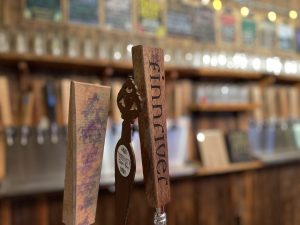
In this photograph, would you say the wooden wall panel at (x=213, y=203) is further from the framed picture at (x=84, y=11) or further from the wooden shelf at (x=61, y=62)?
the framed picture at (x=84, y=11)

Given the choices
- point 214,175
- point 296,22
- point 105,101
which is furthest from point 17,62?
point 296,22

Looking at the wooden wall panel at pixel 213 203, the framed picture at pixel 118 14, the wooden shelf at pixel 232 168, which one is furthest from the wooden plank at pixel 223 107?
the framed picture at pixel 118 14

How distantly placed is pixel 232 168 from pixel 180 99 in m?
0.78

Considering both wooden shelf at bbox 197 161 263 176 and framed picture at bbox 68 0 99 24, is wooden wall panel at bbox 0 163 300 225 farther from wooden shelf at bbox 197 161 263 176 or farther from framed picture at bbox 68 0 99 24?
framed picture at bbox 68 0 99 24

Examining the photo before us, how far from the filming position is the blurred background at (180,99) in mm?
2260

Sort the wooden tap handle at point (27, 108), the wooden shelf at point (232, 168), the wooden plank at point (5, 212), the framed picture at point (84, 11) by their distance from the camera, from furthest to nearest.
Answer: the wooden shelf at point (232, 168)
the framed picture at point (84, 11)
the wooden tap handle at point (27, 108)
the wooden plank at point (5, 212)

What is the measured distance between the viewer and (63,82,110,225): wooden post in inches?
27.7

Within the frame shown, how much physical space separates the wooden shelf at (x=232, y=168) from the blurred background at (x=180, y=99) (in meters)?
0.01

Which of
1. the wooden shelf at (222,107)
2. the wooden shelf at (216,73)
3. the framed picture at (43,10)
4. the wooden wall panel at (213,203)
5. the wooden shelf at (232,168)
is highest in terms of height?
the framed picture at (43,10)

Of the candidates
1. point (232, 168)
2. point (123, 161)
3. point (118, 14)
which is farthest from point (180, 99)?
point (123, 161)

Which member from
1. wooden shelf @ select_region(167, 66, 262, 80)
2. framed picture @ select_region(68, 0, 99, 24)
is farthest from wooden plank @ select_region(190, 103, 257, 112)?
framed picture @ select_region(68, 0, 99, 24)

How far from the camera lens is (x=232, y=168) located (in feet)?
9.62

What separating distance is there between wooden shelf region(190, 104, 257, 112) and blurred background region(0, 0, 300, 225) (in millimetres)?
12

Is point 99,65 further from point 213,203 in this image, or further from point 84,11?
point 213,203
